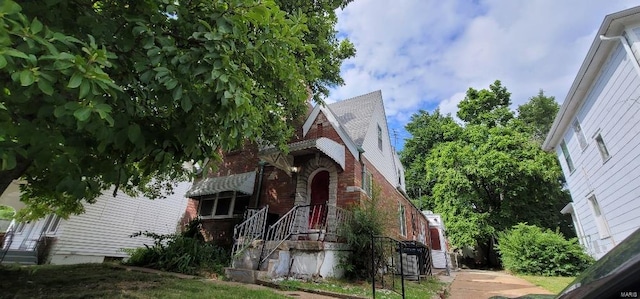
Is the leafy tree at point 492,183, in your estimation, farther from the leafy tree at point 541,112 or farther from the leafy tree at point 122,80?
the leafy tree at point 122,80

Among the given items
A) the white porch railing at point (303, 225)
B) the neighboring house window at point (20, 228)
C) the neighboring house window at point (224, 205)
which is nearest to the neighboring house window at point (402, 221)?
the white porch railing at point (303, 225)

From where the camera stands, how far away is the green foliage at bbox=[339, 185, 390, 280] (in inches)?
318

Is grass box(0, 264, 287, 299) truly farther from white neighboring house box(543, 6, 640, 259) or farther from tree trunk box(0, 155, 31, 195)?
white neighboring house box(543, 6, 640, 259)

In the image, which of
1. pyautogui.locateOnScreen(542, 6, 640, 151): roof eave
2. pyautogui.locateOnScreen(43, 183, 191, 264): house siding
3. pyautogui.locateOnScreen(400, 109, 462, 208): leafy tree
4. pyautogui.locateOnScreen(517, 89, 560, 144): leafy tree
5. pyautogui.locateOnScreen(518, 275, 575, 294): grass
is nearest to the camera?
pyautogui.locateOnScreen(542, 6, 640, 151): roof eave

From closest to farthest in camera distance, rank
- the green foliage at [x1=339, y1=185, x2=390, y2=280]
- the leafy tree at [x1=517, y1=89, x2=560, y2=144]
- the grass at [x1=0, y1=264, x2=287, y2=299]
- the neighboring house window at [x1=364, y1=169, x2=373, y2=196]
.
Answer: the grass at [x1=0, y1=264, x2=287, y2=299] < the green foliage at [x1=339, y1=185, x2=390, y2=280] < the neighboring house window at [x1=364, y1=169, x2=373, y2=196] < the leafy tree at [x1=517, y1=89, x2=560, y2=144]

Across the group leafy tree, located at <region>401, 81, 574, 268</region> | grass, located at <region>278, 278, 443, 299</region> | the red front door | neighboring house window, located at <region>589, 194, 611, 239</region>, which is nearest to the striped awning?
the red front door

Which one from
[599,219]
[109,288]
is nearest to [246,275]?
[109,288]

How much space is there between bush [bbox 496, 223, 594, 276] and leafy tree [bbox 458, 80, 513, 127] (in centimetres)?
1246

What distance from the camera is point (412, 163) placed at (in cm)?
3288

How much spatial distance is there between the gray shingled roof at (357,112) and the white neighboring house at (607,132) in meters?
7.28

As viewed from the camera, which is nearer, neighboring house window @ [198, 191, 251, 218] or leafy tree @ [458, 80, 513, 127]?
neighboring house window @ [198, 191, 251, 218]

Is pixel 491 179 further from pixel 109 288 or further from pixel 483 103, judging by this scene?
pixel 109 288

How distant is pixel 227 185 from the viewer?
11812 millimetres

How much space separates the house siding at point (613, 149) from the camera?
7.72m
